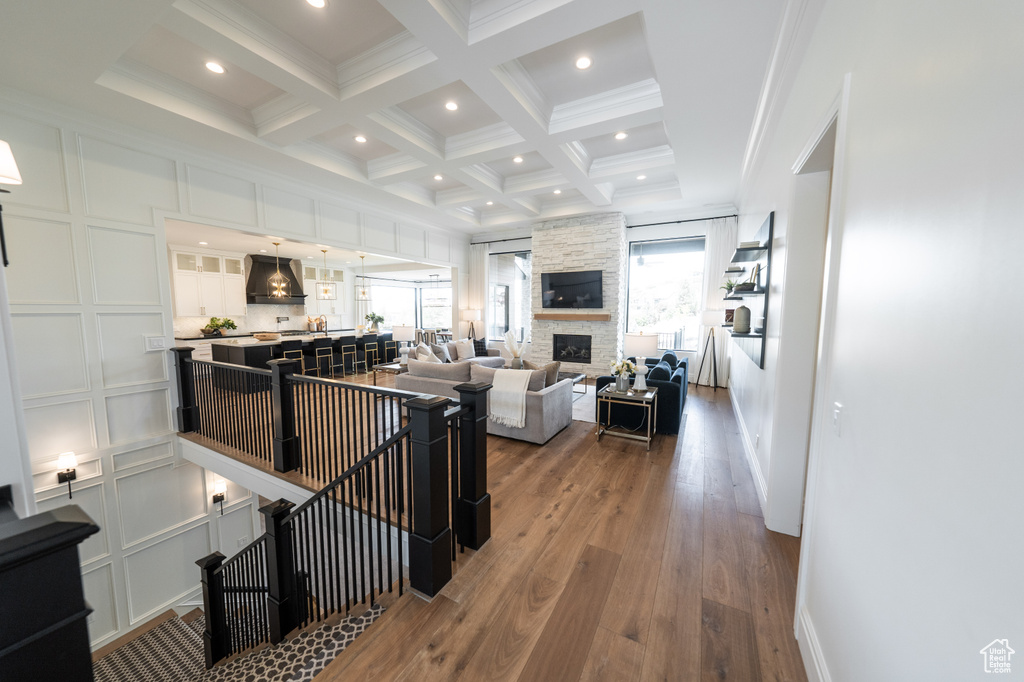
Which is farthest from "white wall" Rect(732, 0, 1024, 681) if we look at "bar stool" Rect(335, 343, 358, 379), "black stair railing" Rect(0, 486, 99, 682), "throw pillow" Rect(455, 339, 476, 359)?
"bar stool" Rect(335, 343, 358, 379)

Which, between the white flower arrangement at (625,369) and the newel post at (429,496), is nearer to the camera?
the newel post at (429,496)

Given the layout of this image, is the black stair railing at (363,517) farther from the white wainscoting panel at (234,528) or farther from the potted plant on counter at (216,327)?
the potted plant on counter at (216,327)

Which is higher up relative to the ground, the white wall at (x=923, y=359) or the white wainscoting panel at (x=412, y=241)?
the white wainscoting panel at (x=412, y=241)

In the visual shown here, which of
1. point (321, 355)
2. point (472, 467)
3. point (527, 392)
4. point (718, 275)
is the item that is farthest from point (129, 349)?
point (718, 275)

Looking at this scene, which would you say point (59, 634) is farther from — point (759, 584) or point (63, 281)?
point (63, 281)

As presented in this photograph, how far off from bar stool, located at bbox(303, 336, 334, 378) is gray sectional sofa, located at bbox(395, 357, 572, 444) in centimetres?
350

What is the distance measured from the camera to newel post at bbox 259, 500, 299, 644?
7.73ft

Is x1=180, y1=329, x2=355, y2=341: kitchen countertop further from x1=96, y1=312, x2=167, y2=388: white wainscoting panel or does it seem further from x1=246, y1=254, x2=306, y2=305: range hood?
x1=96, y1=312, x2=167, y2=388: white wainscoting panel

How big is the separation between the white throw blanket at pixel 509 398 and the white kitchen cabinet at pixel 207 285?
322 inches

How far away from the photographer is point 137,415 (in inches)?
151

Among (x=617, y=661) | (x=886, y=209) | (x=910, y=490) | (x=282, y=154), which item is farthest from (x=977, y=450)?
(x=282, y=154)

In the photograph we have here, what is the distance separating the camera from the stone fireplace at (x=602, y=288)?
7.30 metres

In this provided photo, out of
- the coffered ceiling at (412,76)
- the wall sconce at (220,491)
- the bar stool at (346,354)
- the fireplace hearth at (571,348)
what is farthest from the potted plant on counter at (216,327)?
the fireplace hearth at (571,348)

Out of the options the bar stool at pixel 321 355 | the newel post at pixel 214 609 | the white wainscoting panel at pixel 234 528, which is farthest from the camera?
the bar stool at pixel 321 355
